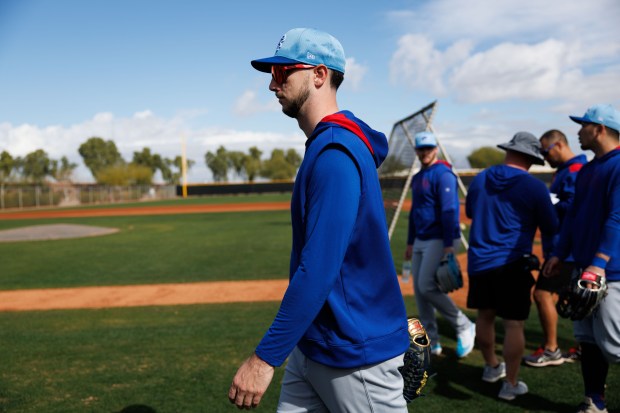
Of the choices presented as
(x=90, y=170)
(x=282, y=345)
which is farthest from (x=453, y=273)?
(x=90, y=170)

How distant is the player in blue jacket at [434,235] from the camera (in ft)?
17.6

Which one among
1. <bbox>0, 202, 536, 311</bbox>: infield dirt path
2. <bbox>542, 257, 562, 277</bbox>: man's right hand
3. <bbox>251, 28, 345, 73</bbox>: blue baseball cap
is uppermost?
<bbox>251, 28, 345, 73</bbox>: blue baseball cap

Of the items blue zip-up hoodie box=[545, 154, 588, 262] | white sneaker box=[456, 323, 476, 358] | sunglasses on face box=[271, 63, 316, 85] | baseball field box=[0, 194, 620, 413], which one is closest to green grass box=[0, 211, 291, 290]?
baseball field box=[0, 194, 620, 413]

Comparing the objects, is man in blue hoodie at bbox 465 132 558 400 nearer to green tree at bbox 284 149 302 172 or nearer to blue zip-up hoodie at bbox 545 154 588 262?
blue zip-up hoodie at bbox 545 154 588 262

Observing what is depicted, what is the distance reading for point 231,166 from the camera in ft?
467

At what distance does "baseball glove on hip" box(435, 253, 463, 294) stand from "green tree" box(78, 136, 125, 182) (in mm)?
124058

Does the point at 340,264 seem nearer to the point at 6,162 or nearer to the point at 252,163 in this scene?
the point at 6,162

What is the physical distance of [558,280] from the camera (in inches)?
199

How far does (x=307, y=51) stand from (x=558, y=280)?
4013mm

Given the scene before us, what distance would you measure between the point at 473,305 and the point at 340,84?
→ 299 cm

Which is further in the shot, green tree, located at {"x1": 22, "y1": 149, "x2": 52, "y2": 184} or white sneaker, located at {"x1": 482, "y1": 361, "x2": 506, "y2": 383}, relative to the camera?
green tree, located at {"x1": 22, "y1": 149, "x2": 52, "y2": 184}

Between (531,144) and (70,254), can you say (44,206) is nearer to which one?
(70,254)

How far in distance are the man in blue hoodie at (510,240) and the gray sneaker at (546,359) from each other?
33.2 inches

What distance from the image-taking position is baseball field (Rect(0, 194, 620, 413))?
14.4ft
